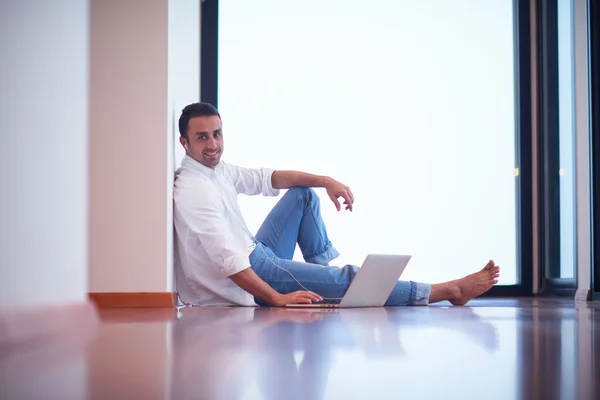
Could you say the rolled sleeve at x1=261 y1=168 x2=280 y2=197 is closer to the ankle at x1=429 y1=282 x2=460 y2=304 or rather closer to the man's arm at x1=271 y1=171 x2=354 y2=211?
the man's arm at x1=271 y1=171 x2=354 y2=211

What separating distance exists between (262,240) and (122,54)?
99 centimetres

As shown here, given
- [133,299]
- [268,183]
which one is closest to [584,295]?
[268,183]

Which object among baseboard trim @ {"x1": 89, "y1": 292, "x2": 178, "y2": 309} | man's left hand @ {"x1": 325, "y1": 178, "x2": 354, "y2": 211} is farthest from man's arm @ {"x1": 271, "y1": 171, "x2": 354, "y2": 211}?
baseboard trim @ {"x1": 89, "y1": 292, "x2": 178, "y2": 309}

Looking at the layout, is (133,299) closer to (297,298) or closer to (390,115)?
(297,298)

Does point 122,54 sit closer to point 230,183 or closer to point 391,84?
point 230,183

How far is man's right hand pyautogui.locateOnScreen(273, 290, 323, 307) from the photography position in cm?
277

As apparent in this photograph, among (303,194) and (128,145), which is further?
(303,194)

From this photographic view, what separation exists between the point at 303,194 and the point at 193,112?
1.95 feet

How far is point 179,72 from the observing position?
346cm

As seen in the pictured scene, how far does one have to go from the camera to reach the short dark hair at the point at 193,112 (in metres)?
3.19

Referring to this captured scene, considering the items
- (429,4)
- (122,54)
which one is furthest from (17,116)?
(429,4)

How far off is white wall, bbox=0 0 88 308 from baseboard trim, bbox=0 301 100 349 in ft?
0.10

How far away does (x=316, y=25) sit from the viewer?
177 inches

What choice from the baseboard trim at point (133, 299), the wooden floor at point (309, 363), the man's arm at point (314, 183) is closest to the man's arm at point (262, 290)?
the baseboard trim at point (133, 299)
